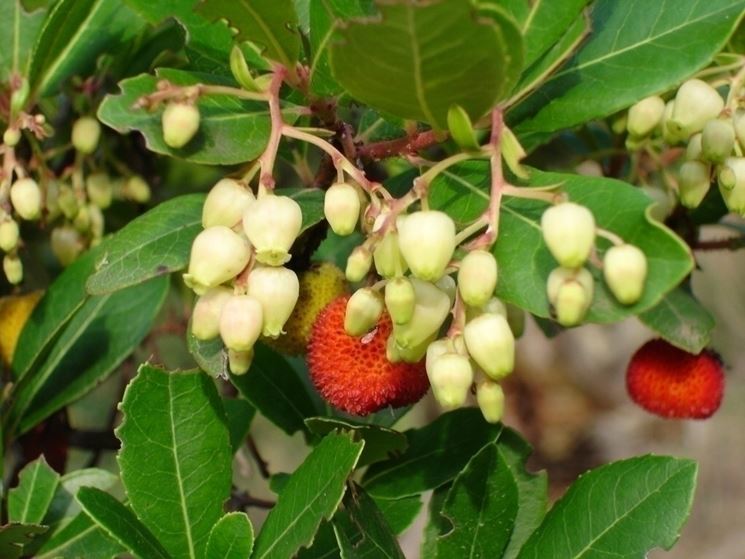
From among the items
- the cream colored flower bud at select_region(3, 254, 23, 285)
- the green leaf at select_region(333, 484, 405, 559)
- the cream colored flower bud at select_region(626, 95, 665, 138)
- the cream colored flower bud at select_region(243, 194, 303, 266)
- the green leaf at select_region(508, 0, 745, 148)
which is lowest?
the green leaf at select_region(333, 484, 405, 559)

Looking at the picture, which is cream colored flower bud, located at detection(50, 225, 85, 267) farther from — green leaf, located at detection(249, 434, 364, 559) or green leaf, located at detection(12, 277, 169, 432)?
green leaf, located at detection(249, 434, 364, 559)

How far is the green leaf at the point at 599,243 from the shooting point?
2.82ft

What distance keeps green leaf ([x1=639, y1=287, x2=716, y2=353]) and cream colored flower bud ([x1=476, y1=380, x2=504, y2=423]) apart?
339 mm

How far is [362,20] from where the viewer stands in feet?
2.72

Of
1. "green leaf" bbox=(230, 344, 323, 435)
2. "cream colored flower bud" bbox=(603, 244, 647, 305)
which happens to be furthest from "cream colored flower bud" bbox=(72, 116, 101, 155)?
"cream colored flower bud" bbox=(603, 244, 647, 305)

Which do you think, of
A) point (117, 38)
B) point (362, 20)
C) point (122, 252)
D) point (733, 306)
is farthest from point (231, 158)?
point (733, 306)

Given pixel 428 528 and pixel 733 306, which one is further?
pixel 733 306

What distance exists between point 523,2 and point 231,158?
0.30 meters

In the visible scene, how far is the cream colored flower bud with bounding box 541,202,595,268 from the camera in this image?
0.86 m

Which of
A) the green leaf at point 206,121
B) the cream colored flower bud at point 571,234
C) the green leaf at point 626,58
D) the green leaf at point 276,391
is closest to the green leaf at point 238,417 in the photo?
the green leaf at point 276,391

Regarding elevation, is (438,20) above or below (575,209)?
above

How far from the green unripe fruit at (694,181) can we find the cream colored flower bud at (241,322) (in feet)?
1.45

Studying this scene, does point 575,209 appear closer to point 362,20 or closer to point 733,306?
point 362,20

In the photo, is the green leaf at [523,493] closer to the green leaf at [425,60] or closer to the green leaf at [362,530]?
the green leaf at [362,530]
